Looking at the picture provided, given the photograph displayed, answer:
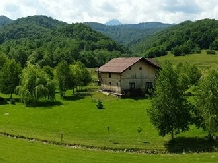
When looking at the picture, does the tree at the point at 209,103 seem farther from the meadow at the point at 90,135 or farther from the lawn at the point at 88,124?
the lawn at the point at 88,124

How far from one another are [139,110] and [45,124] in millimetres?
16194

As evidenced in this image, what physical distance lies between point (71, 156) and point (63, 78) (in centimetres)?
4322

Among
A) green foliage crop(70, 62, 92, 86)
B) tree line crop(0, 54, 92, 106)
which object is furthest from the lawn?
green foliage crop(70, 62, 92, 86)

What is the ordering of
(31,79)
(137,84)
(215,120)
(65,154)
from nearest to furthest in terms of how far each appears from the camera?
(65,154), (215,120), (31,79), (137,84)

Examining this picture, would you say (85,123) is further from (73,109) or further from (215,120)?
(215,120)

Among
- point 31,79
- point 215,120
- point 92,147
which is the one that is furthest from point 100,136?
point 31,79

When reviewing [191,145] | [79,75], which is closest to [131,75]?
[79,75]

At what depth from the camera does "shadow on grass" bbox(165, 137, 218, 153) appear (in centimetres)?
3750

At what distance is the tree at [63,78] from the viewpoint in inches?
2928

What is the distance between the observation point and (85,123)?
47.6 meters

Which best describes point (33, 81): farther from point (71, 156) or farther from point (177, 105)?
point (177, 105)

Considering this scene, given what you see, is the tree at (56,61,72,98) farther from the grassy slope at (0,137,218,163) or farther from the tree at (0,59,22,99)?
the grassy slope at (0,137,218,163)

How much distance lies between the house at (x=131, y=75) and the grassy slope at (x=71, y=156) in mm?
39788

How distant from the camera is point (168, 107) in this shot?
38.3m
